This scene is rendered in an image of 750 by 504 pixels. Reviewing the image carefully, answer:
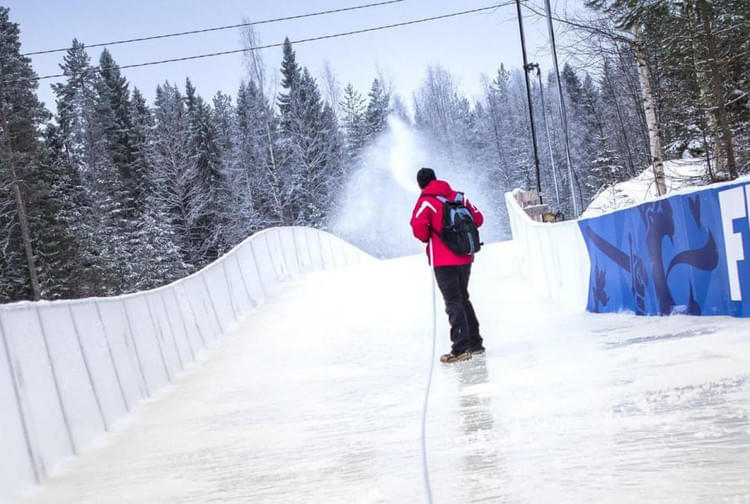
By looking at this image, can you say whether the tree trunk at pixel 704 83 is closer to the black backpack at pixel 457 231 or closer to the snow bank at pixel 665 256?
the snow bank at pixel 665 256

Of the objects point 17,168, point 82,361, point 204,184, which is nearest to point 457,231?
point 82,361

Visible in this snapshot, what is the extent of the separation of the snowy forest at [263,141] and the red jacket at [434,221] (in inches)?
417

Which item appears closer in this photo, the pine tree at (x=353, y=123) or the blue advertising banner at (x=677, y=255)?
the blue advertising banner at (x=677, y=255)

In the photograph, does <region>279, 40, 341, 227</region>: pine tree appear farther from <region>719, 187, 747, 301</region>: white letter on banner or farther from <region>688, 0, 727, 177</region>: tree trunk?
<region>719, 187, 747, 301</region>: white letter on banner

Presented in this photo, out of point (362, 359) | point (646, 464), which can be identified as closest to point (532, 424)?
point (646, 464)

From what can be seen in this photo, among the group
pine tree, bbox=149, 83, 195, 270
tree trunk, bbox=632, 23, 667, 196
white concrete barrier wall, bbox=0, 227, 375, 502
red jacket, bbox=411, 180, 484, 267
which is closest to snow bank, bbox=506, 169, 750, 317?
red jacket, bbox=411, 180, 484, 267

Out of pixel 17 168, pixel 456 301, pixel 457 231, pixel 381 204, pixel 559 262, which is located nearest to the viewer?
pixel 457 231

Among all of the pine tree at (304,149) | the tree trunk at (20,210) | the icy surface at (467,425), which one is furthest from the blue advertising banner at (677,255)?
the pine tree at (304,149)

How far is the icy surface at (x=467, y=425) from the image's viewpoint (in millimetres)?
3857

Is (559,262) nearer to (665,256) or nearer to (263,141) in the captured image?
(665,256)

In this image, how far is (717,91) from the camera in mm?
17469

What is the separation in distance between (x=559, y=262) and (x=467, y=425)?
23.6 ft

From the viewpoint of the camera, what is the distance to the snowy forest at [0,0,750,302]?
19.0 metres

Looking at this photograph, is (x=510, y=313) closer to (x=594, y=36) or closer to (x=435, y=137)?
(x=594, y=36)
